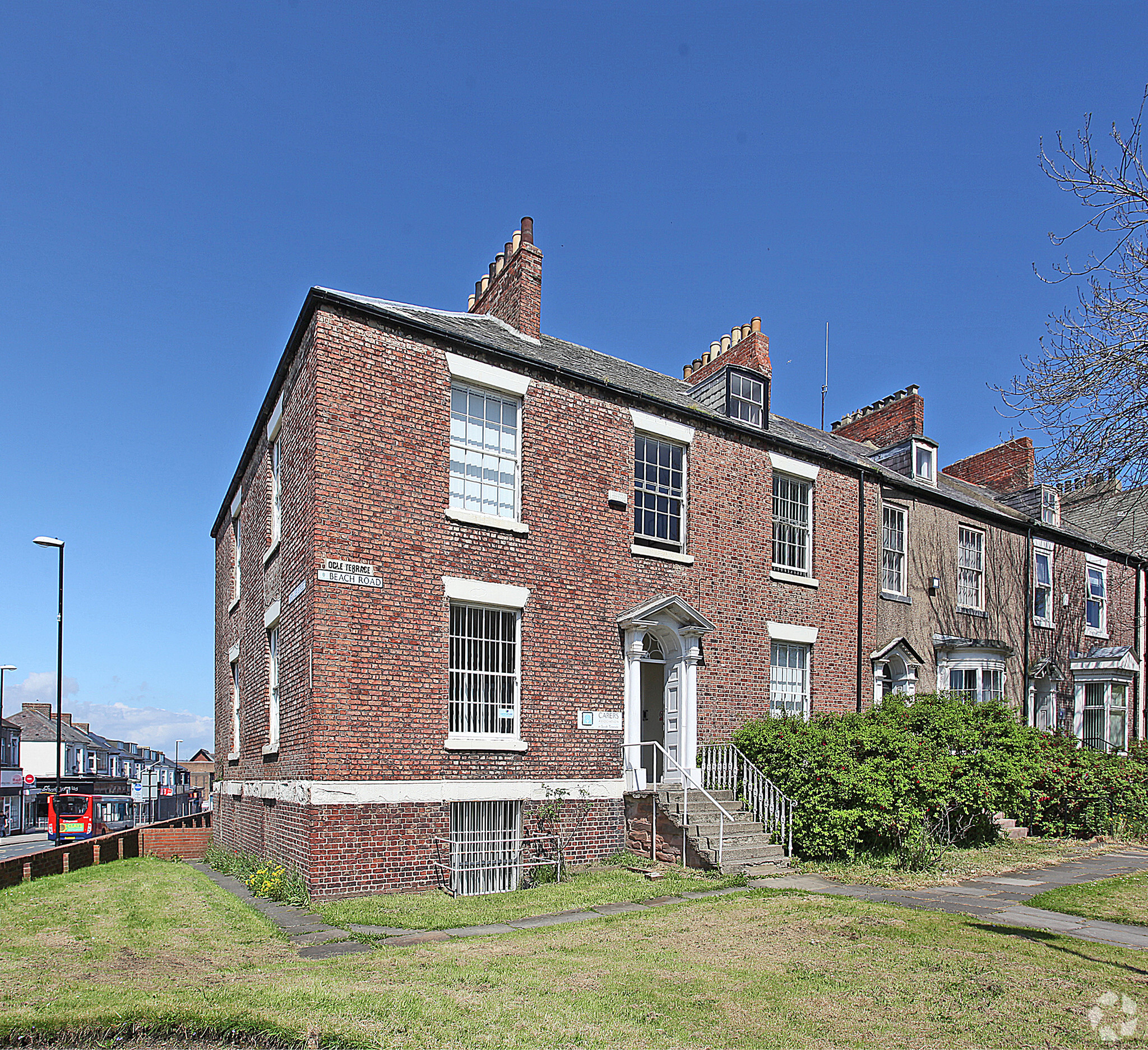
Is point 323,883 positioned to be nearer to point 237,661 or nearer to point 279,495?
point 279,495

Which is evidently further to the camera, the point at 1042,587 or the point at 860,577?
the point at 1042,587

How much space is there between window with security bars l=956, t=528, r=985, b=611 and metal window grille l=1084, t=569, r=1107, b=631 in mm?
6318

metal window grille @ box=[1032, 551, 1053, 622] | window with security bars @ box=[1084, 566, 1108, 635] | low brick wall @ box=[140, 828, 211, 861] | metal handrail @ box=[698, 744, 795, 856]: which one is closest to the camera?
metal handrail @ box=[698, 744, 795, 856]

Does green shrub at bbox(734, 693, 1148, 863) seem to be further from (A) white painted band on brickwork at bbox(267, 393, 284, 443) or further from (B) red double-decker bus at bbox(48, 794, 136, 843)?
(B) red double-decker bus at bbox(48, 794, 136, 843)

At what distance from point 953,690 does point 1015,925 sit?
42.5ft

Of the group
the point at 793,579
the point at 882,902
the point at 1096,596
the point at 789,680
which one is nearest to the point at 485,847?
the point at 882,902

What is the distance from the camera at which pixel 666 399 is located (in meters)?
16.8

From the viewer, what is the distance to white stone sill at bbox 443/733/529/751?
13.2 m

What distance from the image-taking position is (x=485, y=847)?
1325cm

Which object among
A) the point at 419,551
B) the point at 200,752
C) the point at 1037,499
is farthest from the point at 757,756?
the point at 200,752

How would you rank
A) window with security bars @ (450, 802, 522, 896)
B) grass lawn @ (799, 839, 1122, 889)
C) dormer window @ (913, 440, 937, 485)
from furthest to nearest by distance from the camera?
dormer window @ (913, 440, 937, 485)
grass lawn @ (799, 839, 1122, 889)
window with security bars @ (450, 802, 522, 896)

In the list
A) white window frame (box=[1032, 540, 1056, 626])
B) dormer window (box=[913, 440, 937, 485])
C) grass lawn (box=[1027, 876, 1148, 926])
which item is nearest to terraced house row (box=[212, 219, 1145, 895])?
dormer window (box=[913, 440, 937, 485])

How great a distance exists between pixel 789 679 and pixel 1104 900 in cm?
751

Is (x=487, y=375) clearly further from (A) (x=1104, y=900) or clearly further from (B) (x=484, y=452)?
(A) (x=1104, y=900)
